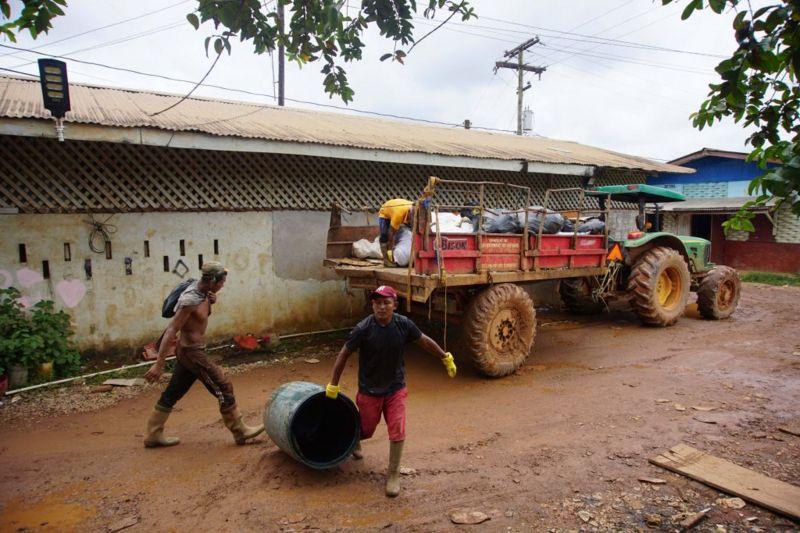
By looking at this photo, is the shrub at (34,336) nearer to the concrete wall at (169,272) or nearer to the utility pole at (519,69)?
the concrete wall at (169,272)

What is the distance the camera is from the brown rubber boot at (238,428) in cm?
400

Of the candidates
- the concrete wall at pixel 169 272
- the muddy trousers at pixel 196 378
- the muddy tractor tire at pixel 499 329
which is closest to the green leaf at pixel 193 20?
the muddy trousers at pixel 196 378

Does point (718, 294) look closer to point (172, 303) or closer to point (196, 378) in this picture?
point (196, 378)

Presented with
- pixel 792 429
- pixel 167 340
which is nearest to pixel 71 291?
pixel 167 340

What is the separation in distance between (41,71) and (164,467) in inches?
173

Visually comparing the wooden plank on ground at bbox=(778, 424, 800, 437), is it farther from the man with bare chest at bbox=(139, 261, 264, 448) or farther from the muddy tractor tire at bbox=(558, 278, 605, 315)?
the muddy tractor tire at bbox=(558, 278, 605, 315)

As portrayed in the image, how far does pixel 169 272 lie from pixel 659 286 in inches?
307

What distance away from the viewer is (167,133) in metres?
5.96

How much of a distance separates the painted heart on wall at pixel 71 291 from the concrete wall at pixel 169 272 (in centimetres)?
1

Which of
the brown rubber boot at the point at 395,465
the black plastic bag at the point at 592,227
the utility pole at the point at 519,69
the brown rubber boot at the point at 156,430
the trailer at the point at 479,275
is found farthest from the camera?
the utility pole at the point at 519,69

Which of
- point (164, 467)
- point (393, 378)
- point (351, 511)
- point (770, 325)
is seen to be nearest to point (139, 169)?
point (164, 467)

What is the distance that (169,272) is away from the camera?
22.0 feet

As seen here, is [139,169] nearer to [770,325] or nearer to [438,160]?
[438,160]

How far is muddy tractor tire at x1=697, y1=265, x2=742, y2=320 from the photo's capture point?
8883 mm
